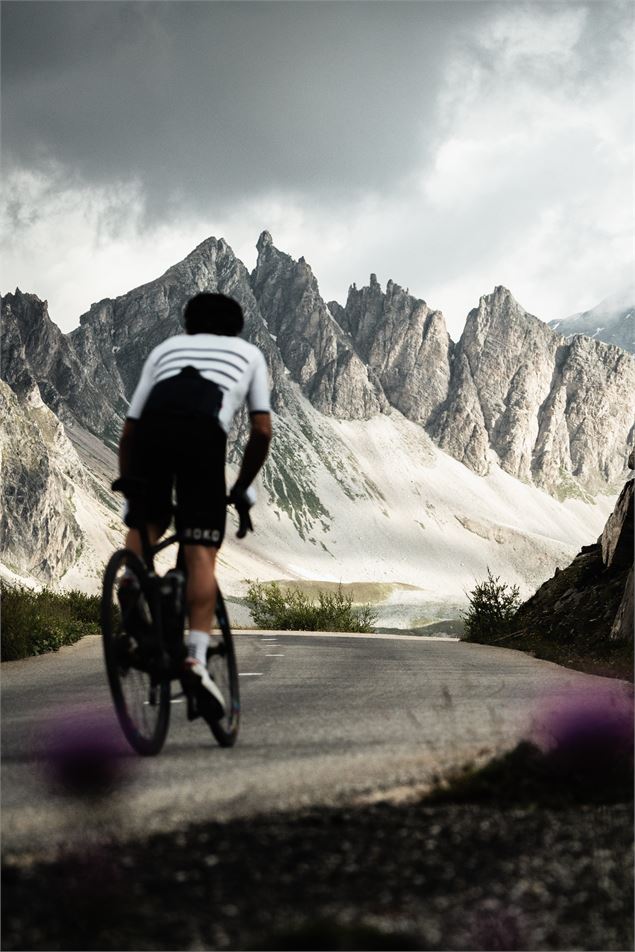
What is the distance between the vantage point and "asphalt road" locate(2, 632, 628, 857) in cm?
279

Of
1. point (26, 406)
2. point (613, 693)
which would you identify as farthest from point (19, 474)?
point (613, 693)

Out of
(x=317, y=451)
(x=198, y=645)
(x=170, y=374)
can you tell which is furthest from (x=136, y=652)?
(x=317, y=451)

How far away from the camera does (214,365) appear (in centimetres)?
418

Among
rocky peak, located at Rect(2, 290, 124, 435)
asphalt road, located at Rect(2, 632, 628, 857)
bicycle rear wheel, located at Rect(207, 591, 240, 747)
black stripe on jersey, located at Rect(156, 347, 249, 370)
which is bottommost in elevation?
asphalt road, located at Rect(2, 632, 628, 857)

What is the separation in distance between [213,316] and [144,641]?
60.5 inches

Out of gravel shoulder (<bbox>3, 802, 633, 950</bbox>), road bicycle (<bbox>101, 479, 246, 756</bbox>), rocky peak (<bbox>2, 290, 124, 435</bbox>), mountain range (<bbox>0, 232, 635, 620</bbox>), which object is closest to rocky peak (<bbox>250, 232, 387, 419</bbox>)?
mountain range (<bbox>0, 232, 635, 620</bbox>)

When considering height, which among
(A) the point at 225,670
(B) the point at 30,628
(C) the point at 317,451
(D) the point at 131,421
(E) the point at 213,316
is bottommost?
(A) the point at 225,670

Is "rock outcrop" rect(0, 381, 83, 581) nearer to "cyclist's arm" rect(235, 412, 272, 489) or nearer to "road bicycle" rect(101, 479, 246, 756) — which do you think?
"cyclist's arm" rect(235, 412, 272, 489)

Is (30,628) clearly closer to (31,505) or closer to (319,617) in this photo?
(319,617)

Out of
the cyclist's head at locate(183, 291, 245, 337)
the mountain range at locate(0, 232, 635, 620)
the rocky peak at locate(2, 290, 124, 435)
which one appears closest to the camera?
the cyclist's head at locate(183, 291, 245, 337)

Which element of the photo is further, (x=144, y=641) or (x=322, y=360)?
(x=322, y=360)

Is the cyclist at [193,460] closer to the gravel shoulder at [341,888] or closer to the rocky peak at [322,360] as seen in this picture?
the gravel shoulder at [341,888]

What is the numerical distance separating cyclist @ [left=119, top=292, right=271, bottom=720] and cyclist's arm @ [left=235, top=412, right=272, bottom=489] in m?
0.01

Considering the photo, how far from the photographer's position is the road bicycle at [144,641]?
12.5 ft
